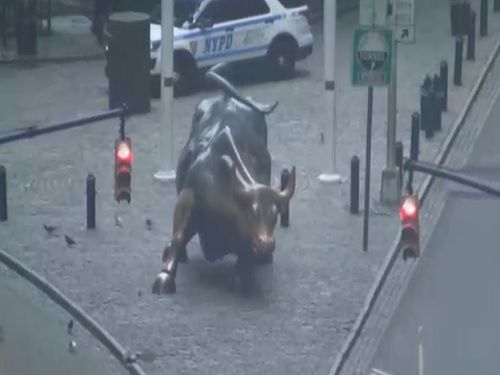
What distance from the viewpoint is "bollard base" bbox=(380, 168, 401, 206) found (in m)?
24.2

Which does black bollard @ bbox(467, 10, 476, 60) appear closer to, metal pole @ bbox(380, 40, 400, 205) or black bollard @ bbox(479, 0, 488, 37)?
black bollard @ bbox(479, 0, 488, 37)

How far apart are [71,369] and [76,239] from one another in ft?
15.6

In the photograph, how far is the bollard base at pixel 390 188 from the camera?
24.2m

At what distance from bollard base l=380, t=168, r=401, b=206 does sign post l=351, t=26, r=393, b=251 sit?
1.62 metres

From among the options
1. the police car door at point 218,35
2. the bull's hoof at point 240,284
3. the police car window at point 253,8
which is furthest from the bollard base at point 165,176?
the police car window at point 253,8

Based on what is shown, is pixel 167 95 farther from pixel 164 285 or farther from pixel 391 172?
pixel 164 285

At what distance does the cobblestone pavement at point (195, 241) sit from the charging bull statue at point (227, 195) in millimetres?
417

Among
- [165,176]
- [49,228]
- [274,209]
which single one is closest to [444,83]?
[165,176]

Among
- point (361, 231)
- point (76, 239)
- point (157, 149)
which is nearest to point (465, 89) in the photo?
point (157, 149)

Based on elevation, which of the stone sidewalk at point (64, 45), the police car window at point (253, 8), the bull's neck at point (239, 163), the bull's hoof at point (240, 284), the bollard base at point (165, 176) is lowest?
the stone sidewalk at point (64, 45)

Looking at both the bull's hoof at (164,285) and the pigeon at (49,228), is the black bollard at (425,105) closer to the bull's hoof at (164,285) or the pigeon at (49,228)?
the pigeon at (49,228)

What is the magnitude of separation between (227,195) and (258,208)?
0.59m

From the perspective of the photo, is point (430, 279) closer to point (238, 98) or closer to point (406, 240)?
point (238, 98)

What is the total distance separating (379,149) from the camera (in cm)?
2722
